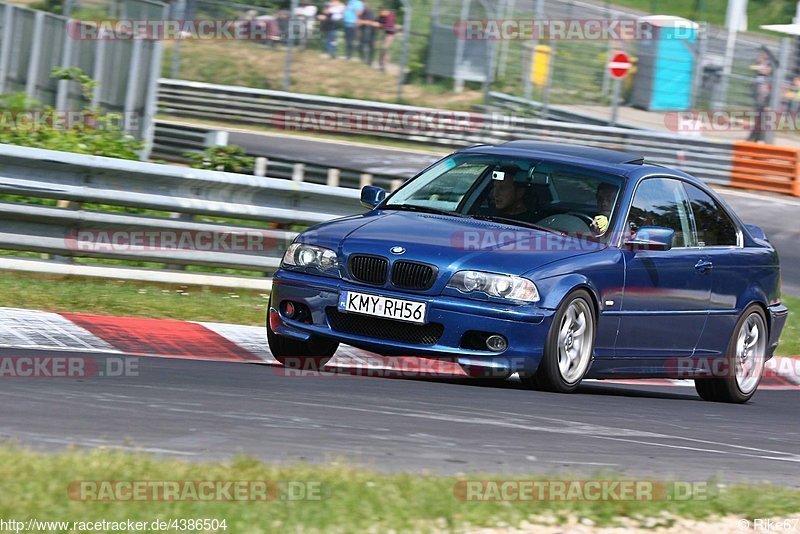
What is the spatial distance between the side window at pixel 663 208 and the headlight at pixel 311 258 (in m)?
1.94

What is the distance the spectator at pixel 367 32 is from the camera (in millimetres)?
28688

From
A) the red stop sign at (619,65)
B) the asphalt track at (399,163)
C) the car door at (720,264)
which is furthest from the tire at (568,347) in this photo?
the red stop sign at (619,65)

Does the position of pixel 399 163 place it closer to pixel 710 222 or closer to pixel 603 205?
pixel 710 222

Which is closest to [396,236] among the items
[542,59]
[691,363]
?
[691,363]

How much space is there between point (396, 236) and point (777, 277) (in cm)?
364

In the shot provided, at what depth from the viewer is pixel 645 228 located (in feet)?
27.3

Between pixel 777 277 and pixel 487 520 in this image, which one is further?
pixel 777 277

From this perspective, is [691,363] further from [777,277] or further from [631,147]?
[631,147]

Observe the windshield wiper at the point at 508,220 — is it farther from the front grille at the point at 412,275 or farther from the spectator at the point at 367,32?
the spectator at the point at 367,32

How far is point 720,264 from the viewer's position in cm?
918

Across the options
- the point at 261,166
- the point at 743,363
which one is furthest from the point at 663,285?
the point at 261,166

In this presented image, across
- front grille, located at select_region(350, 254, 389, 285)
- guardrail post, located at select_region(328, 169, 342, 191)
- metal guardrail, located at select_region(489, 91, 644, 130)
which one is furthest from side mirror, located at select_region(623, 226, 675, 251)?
metal guardrail, located at select_region(489, 91, 644, 130)

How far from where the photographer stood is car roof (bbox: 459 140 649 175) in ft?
28.5

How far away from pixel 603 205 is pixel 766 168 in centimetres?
1880
